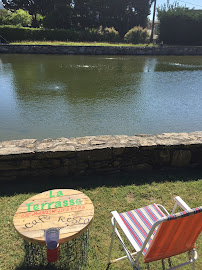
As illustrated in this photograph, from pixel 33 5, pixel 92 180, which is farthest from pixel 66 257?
pixel 33 5

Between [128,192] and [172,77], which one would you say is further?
[172,77]

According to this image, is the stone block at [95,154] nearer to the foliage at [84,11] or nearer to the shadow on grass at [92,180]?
the shadow on grass at [92,180]

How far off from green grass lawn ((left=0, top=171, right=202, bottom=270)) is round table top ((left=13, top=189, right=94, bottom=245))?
1.61 feet

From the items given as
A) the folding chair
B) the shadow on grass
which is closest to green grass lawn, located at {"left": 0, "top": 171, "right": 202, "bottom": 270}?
the shadow on grass

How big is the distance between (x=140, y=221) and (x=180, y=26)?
30.3 metres

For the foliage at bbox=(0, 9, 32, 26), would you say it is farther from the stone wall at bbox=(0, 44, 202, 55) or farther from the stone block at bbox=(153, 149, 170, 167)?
the stone block at bbox=(153, 149, 170, 167)

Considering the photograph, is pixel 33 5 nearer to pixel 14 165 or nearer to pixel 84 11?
pixel 84 11

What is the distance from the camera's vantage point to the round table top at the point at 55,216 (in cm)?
179

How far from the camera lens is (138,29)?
85.2 feet

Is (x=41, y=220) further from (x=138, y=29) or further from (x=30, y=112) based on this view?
(x=138, y=29)

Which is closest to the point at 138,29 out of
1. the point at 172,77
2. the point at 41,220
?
the point at 172,77

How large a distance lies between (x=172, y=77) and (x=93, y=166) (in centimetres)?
1007

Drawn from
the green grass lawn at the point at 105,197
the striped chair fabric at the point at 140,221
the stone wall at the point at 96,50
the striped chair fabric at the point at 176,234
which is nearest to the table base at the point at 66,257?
the green grass lawn at the point at 105,197

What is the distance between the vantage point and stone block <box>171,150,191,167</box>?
3473 millimetres
